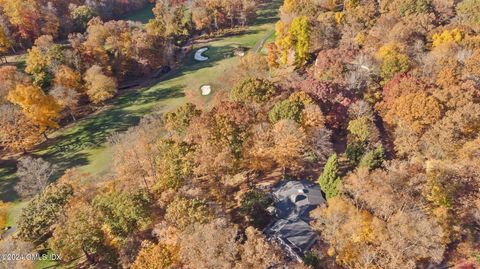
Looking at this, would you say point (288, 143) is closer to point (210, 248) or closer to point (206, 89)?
point (210, 248)

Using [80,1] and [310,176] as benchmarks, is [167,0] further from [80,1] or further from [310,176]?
[310,176]

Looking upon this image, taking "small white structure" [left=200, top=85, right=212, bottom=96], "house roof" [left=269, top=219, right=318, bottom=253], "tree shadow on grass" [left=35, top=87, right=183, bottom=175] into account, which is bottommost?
"tree shadow on grass" [left=35, top=87, right=183, bottom=175]

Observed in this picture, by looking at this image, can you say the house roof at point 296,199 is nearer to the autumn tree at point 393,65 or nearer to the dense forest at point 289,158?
the dense forest at point 289,158

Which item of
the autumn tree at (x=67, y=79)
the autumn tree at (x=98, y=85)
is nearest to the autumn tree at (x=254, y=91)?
the autumn tree at (x=98, y=85)

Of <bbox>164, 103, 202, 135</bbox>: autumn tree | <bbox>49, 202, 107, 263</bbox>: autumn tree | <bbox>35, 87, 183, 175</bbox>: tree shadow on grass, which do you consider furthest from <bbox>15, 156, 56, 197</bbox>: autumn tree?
<bbox>164, 103, 202, 135</bbox>: autumn tree

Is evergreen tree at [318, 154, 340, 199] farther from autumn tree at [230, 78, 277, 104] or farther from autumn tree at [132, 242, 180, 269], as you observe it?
autumn tree at [132, 242, 180, 269]
